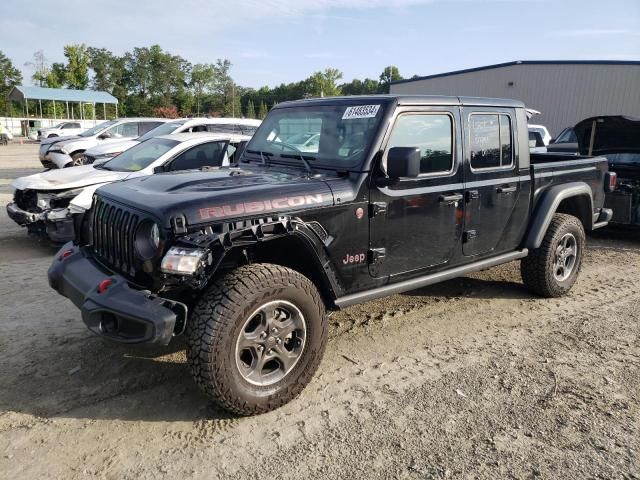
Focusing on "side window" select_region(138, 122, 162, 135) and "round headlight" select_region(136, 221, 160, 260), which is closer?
"round headlight" select_region(136, 221, 160, 260)

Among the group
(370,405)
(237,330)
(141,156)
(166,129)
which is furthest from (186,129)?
(370,405)

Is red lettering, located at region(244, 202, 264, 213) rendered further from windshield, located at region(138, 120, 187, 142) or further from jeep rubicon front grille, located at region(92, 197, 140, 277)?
windshield, located at region(138, 120, 187, 142)

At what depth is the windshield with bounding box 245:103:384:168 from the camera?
12.1ft

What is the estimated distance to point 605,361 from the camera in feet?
12.6

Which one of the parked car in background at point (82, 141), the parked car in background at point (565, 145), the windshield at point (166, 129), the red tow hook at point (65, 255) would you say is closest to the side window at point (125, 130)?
the parked car in background at point (82, 141)

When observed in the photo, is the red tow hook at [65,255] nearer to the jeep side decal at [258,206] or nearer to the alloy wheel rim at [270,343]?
the jeep side decal at [258,206]

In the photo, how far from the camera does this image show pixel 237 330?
291 cm

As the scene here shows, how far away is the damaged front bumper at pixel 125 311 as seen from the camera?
2.75 m

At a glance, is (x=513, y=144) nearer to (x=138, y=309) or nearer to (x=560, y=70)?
(x=138, y=309)

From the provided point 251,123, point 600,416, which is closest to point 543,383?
point 600,416

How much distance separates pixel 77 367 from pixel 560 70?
25.5 meters

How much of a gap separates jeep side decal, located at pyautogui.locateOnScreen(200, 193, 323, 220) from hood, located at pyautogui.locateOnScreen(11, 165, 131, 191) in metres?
4.71

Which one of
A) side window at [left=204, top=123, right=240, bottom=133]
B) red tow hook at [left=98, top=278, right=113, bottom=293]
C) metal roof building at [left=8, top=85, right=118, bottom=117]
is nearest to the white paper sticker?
red tow hook at [left=98, top=278, right=113, bottom=293]

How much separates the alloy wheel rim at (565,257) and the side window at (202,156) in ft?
16.2
